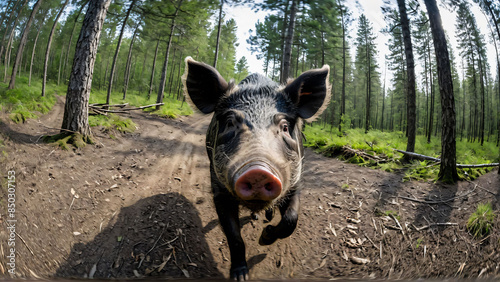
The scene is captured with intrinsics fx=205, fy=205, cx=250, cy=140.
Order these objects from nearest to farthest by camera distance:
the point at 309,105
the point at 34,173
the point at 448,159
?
1. the point at 34,173
2. the point at 309,105
3. the point at 448,159

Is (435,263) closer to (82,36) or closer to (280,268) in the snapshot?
(280,268)

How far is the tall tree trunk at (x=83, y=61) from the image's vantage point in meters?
4.84

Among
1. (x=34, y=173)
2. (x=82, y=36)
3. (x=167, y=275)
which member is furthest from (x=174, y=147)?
(x=167, y=275)

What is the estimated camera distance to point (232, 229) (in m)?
2.67

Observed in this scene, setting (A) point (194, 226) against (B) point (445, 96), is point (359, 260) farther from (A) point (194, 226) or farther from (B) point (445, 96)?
(B) point (445, 96)

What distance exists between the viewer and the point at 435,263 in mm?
1991

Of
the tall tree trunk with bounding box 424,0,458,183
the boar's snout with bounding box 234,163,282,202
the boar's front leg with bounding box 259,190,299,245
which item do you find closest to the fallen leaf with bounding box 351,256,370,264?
the boar's front leg with bounding box 259,190,299,245

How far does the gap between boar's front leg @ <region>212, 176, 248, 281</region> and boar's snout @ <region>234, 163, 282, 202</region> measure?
1.22 metres

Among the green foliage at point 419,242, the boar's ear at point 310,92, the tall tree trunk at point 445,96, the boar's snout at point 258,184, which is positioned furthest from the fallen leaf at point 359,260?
the tall tree trunk at point 445,96

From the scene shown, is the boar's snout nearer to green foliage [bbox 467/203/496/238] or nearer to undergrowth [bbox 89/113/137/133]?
green foliage [bbox 467/203/496/238]

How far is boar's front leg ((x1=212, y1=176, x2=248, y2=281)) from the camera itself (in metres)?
2.44

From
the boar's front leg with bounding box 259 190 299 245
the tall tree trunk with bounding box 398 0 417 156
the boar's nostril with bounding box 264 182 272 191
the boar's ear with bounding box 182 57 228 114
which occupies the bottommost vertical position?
the boar's front leg with bounding box 259 190 299 245

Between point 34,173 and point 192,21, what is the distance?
453 cm

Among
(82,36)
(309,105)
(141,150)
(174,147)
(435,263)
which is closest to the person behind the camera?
(435,263)
